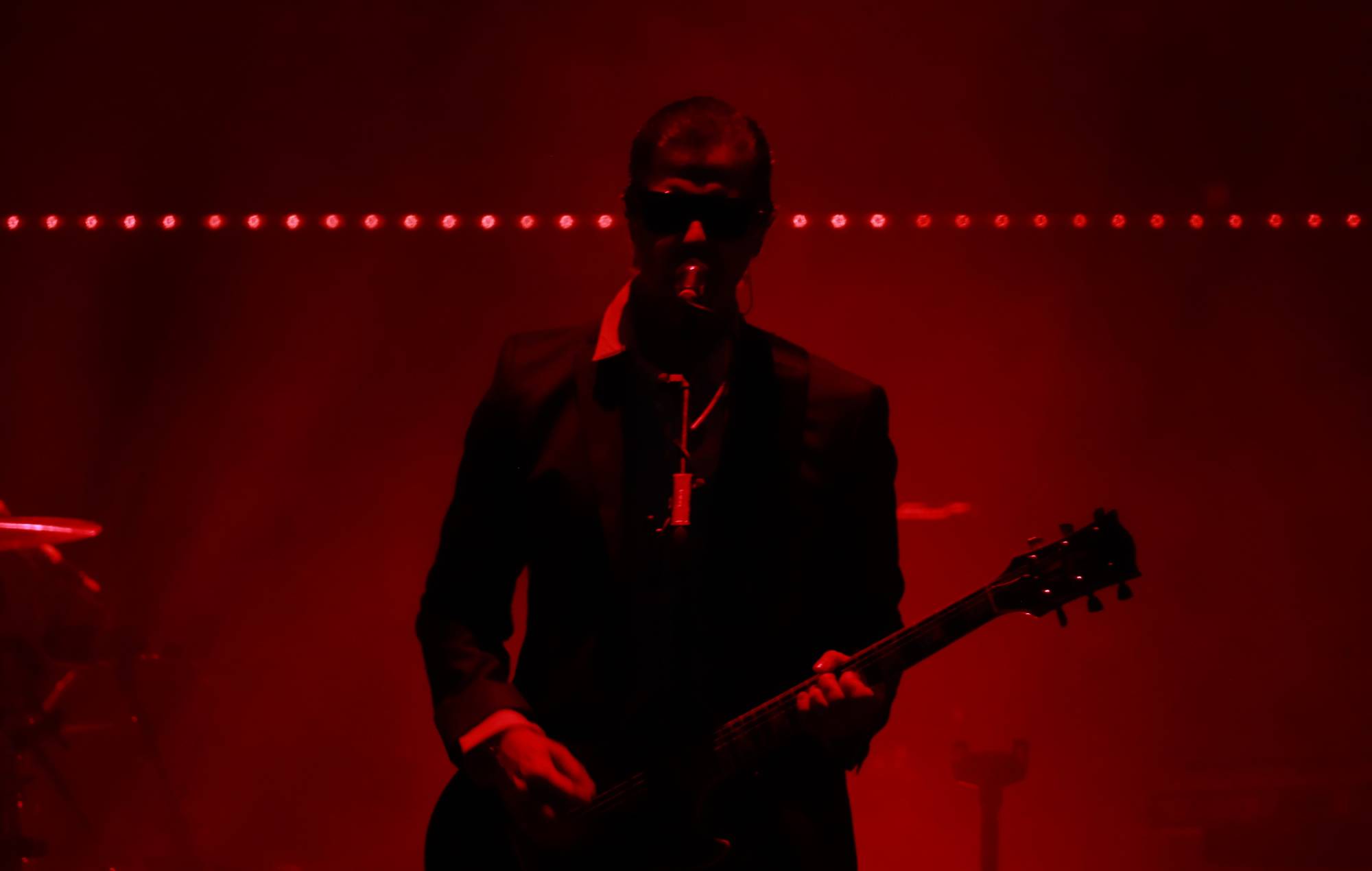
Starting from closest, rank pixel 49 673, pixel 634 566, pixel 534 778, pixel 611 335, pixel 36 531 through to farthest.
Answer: pixel 534 778, pixel 634 566, pixel 611 335, pixel 36 531, pixel 49 673

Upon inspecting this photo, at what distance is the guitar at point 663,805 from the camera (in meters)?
1.74

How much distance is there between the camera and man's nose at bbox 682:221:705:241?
5.81 feet

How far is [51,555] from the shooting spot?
3.91 meters

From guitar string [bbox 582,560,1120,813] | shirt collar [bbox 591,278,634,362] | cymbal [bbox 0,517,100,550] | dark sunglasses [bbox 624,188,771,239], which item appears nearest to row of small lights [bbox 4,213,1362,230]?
cymbal [bbox 0,517,100,550]

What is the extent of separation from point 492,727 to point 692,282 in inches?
25.2

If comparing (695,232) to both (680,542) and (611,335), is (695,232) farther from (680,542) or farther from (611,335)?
(680,542)

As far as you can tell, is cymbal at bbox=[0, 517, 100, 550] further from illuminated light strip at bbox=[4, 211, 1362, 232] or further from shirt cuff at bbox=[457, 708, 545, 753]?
shirt cuff at bbox=[457, 708, 545, 753]

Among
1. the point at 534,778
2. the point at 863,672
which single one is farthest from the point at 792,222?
the point at 534,778

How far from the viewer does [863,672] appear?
1813 mm

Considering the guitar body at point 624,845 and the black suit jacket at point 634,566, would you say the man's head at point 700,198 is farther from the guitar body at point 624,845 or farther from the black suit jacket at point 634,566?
the guitar body at point 624,845

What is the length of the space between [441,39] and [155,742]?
2282 millimetres

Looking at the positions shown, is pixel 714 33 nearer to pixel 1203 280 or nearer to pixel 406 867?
pixel 1203 280

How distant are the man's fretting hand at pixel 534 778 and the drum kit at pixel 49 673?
1.81 meters

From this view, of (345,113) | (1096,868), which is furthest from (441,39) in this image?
(1096,868)
